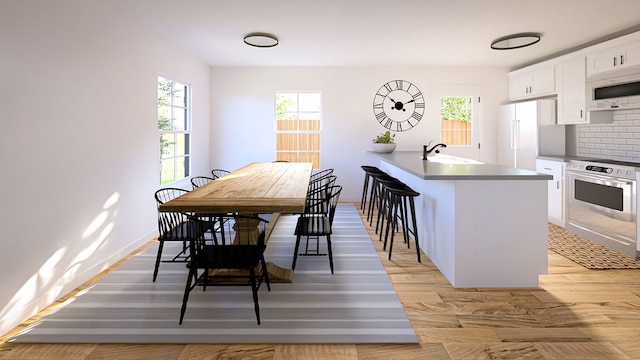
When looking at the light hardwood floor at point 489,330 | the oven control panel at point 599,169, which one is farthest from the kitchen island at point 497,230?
the oven control panel at point 599,169

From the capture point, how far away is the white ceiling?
3.71 meters

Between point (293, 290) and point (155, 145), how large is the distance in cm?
283

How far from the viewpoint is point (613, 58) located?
14.4 feet

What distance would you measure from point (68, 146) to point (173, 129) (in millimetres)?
2397

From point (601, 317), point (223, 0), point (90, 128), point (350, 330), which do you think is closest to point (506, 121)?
point (601, 317)

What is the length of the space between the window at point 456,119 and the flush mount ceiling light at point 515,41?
6.25 feet

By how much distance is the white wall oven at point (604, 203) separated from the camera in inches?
→ 151

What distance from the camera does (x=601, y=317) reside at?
97.4 inches

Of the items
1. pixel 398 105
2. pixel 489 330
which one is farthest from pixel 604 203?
pixel 398 105

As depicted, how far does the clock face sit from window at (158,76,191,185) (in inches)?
129

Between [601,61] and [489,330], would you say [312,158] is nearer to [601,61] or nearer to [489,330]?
[601,61]

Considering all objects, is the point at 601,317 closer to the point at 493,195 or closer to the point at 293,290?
the point at 493,195

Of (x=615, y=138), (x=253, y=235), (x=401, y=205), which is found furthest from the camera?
(x=615, y=138)

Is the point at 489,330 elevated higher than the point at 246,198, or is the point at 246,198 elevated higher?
Result: the point at 246,198
